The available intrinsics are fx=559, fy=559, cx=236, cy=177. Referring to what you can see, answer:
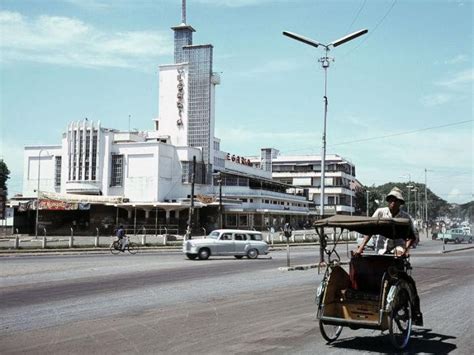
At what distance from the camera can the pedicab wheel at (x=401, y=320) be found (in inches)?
296

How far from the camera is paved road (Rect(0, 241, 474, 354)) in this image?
311 inches

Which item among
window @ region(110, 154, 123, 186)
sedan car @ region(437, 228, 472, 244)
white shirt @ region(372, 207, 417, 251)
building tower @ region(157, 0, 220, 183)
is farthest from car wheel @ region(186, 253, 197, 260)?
building tower @ region(157, 0, 220, 183)

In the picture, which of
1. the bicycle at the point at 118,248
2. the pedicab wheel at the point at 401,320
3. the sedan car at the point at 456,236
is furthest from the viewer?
the sedan car at the point at 456,236

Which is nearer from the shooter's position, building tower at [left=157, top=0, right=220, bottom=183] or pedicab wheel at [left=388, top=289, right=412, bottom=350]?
pedicab wheel at [left=388, top=289, right=412, bottom=350]

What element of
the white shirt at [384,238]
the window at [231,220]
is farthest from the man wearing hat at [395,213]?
the window at [231,220]

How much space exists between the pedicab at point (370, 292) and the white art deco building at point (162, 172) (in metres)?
53.0

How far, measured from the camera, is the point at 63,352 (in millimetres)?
7508

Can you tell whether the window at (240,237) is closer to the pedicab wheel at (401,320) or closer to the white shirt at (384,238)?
the white shirt at (384,238)

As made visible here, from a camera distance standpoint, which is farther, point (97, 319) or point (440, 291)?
point (440, 291)

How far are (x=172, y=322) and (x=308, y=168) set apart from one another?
368 feet

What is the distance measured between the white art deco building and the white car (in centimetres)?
3010

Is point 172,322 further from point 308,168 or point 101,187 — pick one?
point 308,168

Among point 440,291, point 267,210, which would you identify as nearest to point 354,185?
point 267,210

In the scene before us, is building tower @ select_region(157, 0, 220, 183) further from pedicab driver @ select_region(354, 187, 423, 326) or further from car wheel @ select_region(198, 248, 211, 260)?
pedicab driver @ select_region(354, 187, 423, 326)
